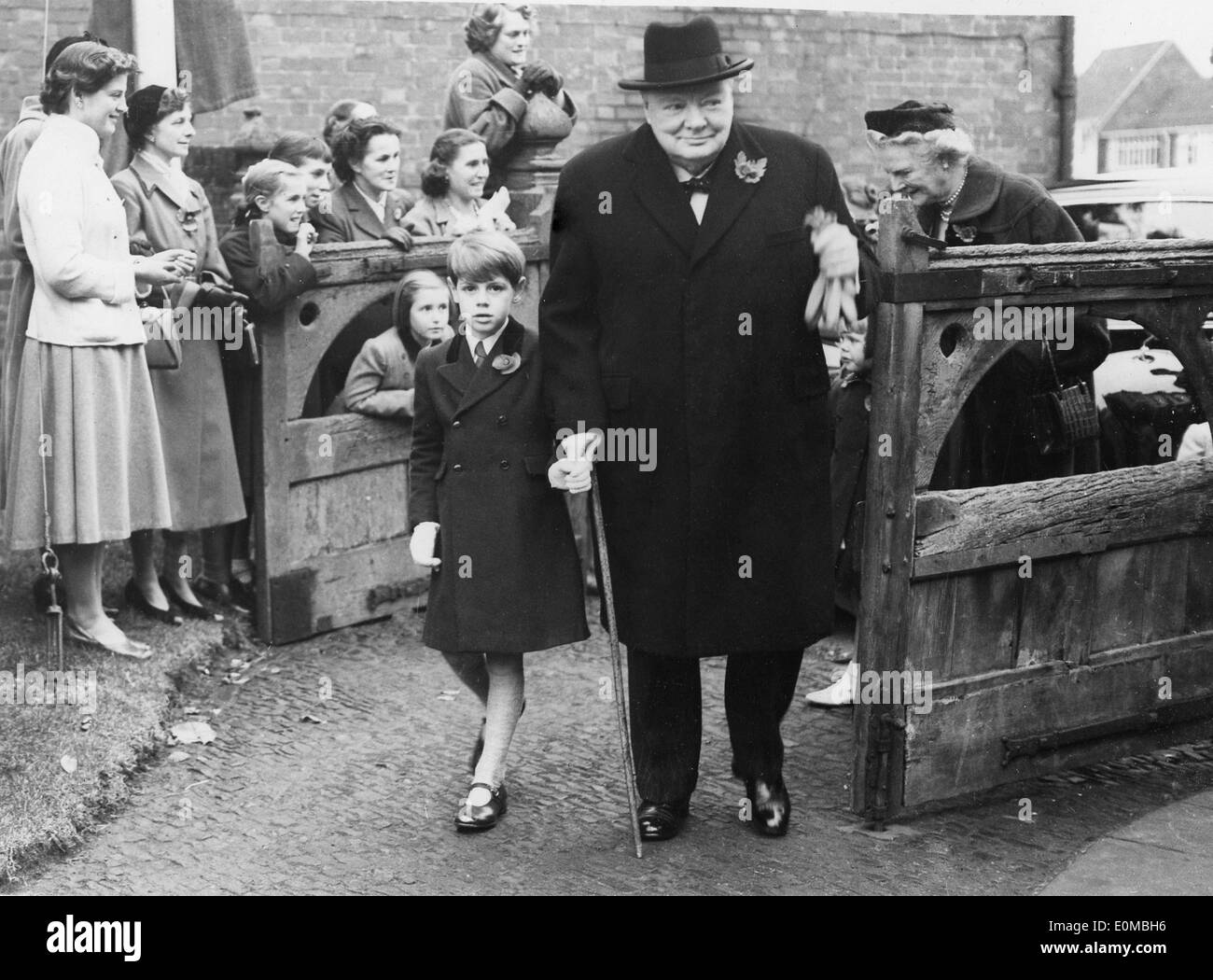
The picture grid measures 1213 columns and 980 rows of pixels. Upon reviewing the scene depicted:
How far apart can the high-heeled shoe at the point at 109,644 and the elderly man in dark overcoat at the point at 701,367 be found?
224 centimetres

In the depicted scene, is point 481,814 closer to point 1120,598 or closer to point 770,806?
point 770,806

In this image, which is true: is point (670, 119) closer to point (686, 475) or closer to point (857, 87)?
point (686, 475)

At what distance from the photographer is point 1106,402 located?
6.57 metres

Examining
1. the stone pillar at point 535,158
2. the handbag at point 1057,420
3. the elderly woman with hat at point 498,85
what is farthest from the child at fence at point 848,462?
the elderly woman with hat at point 498,85

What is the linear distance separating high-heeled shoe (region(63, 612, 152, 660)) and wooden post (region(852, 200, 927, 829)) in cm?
268

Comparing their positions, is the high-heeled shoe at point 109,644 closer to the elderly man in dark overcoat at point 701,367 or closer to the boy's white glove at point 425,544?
the boy's white glove at point 425,544

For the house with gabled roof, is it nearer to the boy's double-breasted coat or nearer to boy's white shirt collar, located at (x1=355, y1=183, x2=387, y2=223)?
boy's white shirt collar, located at (x1=355, y1=183, x2=387, y2=223)

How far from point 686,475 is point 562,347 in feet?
1.52

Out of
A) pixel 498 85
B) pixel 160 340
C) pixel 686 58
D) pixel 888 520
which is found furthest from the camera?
pixel 498 85

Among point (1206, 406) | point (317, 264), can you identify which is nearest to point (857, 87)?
point (317, 264)

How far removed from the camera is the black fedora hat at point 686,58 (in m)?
3.98

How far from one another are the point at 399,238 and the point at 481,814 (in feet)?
9.48

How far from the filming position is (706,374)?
4.18 meters

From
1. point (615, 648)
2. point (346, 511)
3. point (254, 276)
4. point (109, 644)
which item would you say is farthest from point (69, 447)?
point (615, 648)
